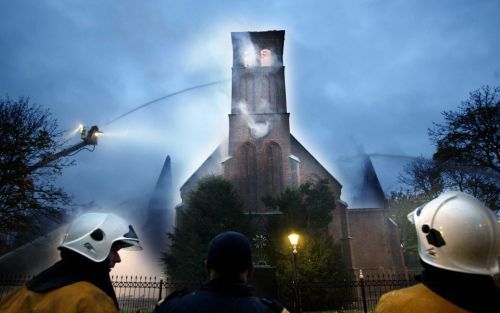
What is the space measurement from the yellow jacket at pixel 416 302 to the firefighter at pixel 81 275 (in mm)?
1988

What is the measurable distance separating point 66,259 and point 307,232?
833 inches

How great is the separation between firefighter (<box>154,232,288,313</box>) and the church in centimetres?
2488

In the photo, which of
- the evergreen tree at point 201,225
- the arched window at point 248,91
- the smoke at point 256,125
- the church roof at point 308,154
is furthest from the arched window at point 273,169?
the evergreen tree at point 201,225

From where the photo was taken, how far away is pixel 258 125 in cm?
3145

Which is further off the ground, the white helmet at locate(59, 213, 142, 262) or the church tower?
the church tower

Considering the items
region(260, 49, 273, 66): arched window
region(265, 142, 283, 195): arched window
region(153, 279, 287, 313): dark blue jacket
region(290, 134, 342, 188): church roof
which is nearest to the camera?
region(153, 279, 287, 313): dark blue jacket

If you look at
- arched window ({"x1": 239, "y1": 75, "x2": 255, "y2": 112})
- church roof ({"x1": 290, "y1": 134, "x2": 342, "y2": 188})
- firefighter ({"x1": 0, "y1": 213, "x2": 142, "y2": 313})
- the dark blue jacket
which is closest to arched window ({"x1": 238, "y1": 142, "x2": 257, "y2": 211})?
arched window ({"x1": 239, "y1": 75, "x2": 255, "y2": 112})

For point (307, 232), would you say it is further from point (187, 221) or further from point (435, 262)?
point (435, 262)

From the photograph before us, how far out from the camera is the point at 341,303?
63.5ft

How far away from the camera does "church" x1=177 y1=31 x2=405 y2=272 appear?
2866 cm

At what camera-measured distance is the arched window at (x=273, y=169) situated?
95.9 feet

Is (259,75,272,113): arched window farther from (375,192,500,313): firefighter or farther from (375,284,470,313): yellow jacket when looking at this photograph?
(375,284,470,313): yellow jacket

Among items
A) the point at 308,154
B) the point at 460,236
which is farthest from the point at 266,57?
the point at 460,236

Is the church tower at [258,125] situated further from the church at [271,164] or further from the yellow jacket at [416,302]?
the yellow jacket at [416,302]
